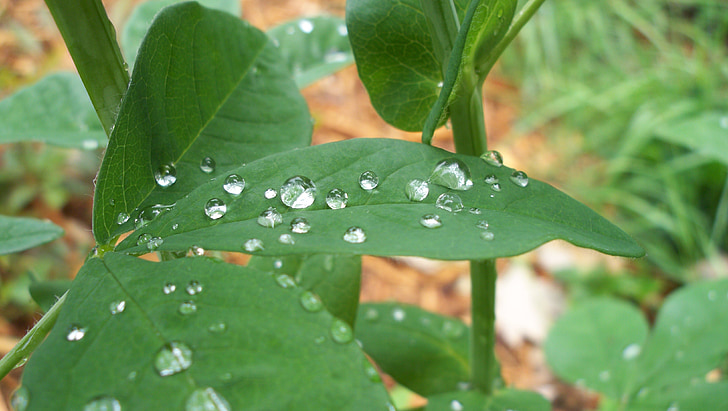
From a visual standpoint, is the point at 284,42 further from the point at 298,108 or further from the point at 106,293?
the point at 106,293

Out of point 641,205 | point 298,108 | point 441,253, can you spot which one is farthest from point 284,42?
point 641,205

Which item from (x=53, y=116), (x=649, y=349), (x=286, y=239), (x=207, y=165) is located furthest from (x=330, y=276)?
(x=649, y=349)

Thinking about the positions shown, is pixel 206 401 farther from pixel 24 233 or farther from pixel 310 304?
pixel 24 233

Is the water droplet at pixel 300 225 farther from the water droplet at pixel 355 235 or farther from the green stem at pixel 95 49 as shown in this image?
the green stem at pixel 95 49

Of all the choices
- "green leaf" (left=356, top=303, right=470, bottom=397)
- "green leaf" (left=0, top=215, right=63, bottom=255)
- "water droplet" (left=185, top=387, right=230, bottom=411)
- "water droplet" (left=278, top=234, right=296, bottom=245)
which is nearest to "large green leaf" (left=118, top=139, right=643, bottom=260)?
"water droplet" (left=278, top=234, right=296, bottom=245)

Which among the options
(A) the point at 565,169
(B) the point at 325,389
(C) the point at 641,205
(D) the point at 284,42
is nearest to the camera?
(B) the point at 325,389

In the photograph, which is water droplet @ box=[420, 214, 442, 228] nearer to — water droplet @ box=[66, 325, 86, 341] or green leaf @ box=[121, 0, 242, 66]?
water droplet @ box=[66, 325, 86, 341]
